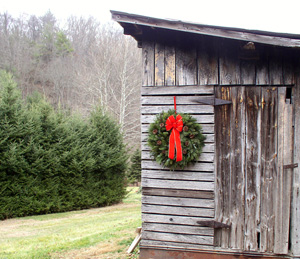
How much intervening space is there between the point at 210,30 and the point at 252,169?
2171 mm

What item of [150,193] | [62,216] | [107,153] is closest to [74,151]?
[107,153]

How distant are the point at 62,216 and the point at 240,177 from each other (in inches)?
326

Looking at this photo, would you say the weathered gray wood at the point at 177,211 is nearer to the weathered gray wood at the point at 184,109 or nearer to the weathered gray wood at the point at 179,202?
the weathered gray wood at the point at 179,202

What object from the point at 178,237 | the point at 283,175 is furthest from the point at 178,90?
the point at 178,237

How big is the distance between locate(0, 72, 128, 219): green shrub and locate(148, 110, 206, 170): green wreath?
7.26 m

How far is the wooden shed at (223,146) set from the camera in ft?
14.5

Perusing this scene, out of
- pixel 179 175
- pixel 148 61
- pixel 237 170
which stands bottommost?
pixel 179 175

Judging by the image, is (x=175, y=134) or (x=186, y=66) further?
(x=186, y=66)

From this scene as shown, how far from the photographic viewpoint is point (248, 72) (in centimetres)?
454

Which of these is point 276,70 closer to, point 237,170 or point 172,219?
point 237,170

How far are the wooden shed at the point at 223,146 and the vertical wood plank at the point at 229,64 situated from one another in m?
0.02

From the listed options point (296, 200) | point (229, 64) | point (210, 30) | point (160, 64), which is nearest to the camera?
point (210, 30)

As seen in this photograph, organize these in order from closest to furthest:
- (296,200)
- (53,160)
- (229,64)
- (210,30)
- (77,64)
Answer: (210,30)
(296,200)
(229,64)
(53,160)
(77,64)

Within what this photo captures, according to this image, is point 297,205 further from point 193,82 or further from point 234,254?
point 193,82
